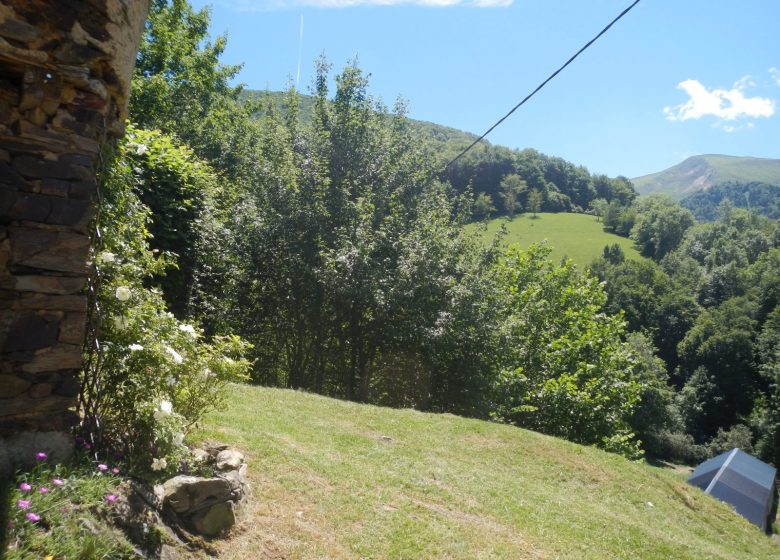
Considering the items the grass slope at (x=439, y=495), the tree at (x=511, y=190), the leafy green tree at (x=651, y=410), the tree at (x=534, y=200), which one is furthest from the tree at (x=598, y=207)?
the grass slope at (x=439, y=495)

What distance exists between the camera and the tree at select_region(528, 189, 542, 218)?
233 feet

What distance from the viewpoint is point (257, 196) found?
14.4m

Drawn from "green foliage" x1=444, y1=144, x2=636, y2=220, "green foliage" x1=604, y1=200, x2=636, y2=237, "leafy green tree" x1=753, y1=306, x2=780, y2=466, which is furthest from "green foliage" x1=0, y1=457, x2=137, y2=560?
"green foliage" x1=604, y1=200, x2=636, y2=237

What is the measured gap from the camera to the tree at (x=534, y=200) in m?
71.1

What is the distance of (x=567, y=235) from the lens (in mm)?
68500

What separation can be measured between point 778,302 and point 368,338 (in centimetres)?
5170

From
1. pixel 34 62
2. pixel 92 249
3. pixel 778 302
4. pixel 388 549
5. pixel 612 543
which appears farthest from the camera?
pixel 778 302

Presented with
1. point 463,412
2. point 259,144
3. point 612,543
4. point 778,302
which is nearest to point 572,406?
point 463,412

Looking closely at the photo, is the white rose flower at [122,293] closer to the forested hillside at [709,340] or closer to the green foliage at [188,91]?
the green foliage at [188,91]

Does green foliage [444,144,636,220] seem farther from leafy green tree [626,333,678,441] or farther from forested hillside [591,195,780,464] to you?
leafy green tree [626,333,678,441]

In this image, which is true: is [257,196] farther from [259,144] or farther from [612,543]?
[612,543]

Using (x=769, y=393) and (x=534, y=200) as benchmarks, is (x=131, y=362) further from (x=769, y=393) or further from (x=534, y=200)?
(x=534, y=200)

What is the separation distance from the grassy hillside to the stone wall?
188 feet

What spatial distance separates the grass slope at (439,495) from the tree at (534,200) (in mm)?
64192
